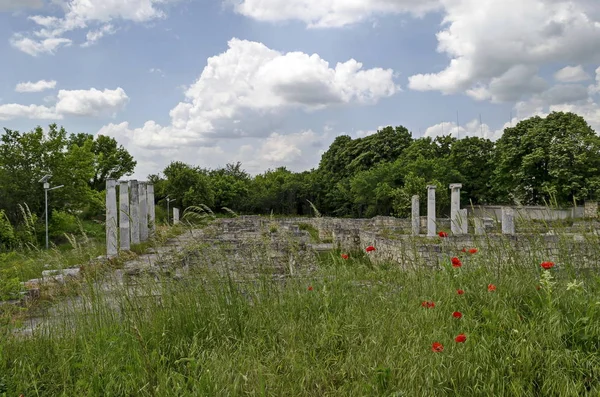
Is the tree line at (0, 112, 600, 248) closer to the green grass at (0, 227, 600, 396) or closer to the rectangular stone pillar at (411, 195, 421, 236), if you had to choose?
the rectangular stone pillar at (411, 195, 421, 236)

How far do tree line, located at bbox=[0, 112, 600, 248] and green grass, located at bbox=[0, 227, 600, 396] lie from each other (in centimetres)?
1758

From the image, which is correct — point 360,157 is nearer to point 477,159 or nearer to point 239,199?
point 477,159

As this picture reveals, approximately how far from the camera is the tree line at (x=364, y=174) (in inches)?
1087

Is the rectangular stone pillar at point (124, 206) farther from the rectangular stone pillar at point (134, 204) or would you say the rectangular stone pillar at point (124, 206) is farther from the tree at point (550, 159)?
the tree at point (550, 159)

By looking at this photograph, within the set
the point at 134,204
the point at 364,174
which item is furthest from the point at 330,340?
the point at 364,174

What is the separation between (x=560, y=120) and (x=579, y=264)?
123ft

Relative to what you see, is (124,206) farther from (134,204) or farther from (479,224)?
(479,224)

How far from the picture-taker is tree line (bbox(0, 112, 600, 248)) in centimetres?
2761

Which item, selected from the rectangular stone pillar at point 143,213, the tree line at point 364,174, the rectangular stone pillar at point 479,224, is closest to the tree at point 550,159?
the tree line at point 364,174

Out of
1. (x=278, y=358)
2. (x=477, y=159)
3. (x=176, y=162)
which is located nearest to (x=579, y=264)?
(x=278, y=358)

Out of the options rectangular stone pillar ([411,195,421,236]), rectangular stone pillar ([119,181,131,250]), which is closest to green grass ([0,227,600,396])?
rectangular stone pillar ([119,181,131,250])

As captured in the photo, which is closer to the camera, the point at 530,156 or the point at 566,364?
the point at 566,364

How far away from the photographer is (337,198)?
49562mm

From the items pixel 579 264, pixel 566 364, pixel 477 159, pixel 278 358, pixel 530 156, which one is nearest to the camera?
pixel 566 364
